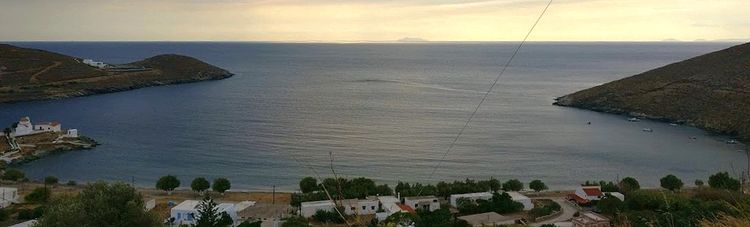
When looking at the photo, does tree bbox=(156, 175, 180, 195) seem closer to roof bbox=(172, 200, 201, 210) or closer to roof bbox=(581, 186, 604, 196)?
roof bbox=(172, 200, 201, 210)

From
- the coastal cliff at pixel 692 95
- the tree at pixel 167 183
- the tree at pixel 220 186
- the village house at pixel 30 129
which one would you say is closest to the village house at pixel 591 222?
the tree at pixel 220 186

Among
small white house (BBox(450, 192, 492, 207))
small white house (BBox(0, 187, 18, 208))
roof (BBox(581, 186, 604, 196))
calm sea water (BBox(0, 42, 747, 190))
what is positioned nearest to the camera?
small white house (BBox(450, 192, 492, 207))

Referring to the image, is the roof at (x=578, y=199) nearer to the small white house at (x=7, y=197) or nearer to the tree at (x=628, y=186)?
the tree at (x=628, y=186)

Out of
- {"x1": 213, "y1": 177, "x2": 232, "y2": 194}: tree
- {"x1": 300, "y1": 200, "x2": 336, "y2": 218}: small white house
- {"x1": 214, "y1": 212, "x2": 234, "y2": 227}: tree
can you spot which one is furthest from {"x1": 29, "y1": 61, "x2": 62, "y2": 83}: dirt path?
{"x1": 300, "y1": 200, "x2": 336, "y2": 218}: small white house

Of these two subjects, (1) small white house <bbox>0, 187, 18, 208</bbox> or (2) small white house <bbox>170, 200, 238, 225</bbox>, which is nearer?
(2) small white house <bbox>170, 200, 238, 225</bbox>

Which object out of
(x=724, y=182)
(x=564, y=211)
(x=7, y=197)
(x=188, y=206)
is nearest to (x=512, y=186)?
(x=564, y=211)

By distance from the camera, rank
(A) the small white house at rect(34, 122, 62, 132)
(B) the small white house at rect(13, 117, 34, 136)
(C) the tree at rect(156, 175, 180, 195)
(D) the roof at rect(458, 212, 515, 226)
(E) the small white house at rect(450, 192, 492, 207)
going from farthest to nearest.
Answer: (A) the small white house at rect(34, 122, 62, 132) < (B) the small white house at rect(13, 117, 34, 136) < (C) the tree at rect(156, 175, 180, 195) < (E) the small white house at rect(450, 192, 492, 207) < (D) the roof at rect(458, 212, 515, 226)
